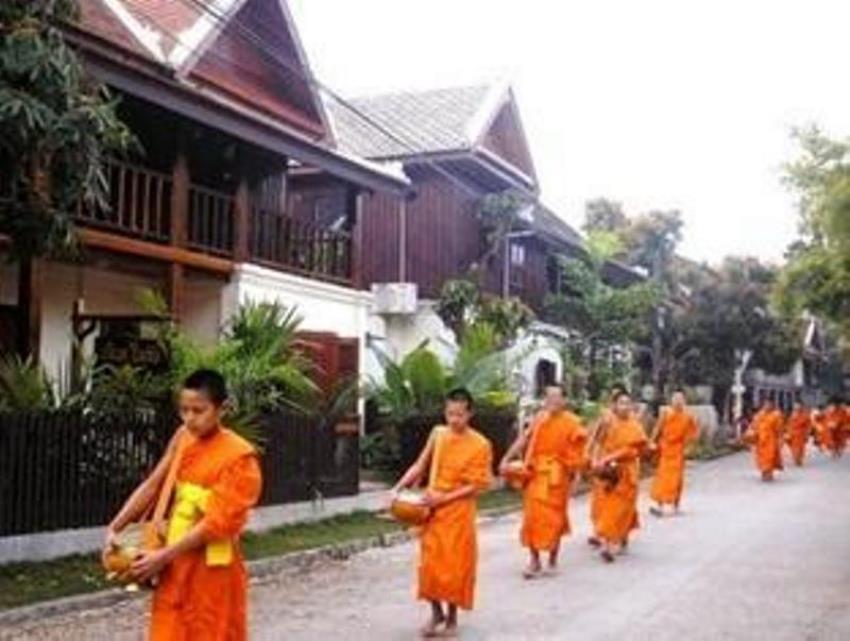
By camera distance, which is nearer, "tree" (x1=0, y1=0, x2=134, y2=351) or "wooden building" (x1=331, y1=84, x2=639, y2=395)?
"tree" (x1=0, y1=0, x2=134, y2=351)

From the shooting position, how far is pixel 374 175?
22156 millimetres

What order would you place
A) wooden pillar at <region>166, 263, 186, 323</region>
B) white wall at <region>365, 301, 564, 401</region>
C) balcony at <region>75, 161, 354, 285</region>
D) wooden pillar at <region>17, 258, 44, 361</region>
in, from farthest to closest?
white wall at <region>365, 301, 564, 401</region> < wooden pillar at <region>166, 263, 186, 323</region> < balcony at <region>75, 161, 354, 285</region> < wooden pillar at <region>17, 258, 44, 361</region>

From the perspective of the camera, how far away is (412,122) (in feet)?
104

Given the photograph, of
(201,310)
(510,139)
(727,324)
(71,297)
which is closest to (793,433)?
(727,324)

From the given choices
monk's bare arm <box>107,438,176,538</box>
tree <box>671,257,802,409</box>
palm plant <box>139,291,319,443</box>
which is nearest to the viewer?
monk's bare arm <box>107,438,176,538</box>

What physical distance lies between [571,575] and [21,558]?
5.14m

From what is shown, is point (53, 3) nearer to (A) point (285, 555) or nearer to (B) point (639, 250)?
(A) point (285, 555)

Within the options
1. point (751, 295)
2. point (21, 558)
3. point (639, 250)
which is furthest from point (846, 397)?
point (21, 558)

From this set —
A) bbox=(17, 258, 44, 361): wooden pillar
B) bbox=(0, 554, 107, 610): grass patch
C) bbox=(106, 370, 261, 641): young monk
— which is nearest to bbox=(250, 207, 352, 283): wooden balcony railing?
bbox=(17, 258, 44, 361): wooden pillar

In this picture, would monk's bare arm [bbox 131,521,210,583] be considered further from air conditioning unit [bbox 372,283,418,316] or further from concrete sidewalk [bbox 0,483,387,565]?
air conditioning unit [bbox 372,283,418,316]

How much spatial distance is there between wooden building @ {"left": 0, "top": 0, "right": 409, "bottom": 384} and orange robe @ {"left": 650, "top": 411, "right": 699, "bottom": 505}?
514cm

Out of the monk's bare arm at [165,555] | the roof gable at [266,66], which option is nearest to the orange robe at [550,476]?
the monk's bare arm at [165,555]

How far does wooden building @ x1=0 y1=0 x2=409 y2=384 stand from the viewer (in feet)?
54.7

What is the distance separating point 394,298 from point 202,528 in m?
22.2
